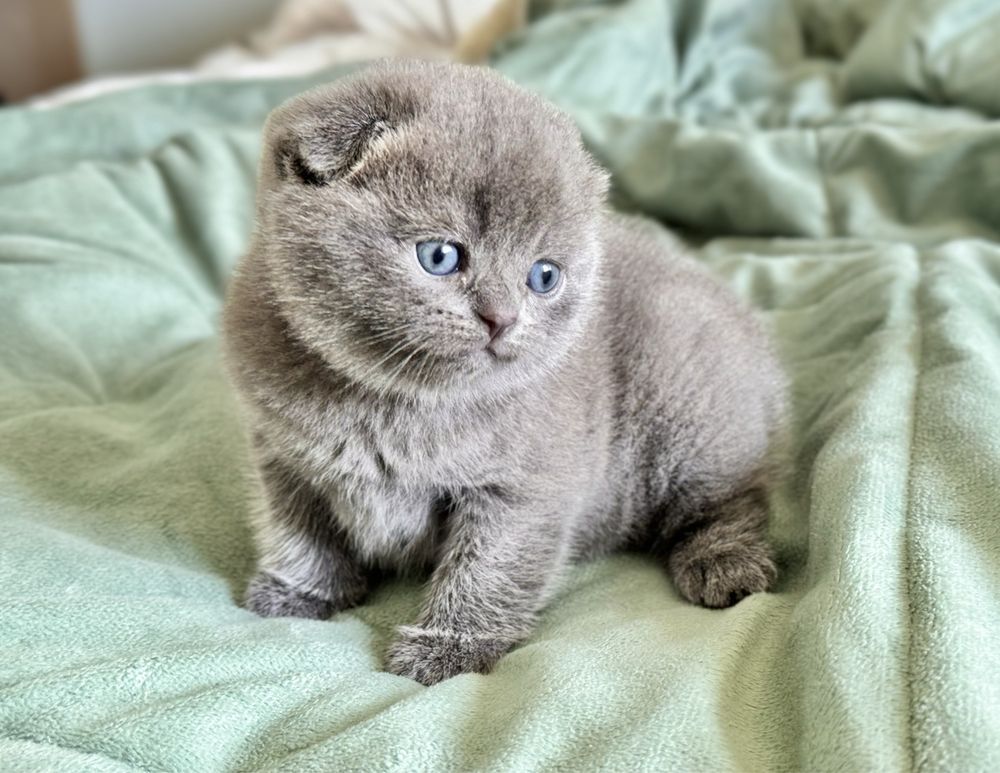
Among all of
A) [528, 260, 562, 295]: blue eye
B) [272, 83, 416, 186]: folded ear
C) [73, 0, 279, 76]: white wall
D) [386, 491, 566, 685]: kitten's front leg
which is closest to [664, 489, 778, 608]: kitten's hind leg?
[386, 491, 566, 685]: kitten's front leg

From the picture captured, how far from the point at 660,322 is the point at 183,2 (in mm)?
3753

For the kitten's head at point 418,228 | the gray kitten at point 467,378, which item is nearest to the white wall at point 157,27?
the gray kitten at point 467,378

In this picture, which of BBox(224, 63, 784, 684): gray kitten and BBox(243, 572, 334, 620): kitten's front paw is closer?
BBox(224, 63, 784, 684): gray kitten

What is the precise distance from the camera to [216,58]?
349cm

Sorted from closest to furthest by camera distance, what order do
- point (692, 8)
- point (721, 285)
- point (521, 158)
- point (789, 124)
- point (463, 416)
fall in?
Result: point (521, 158) < point (463, 416) < point (721, 285) < point (789, 124) < point (692, 8)

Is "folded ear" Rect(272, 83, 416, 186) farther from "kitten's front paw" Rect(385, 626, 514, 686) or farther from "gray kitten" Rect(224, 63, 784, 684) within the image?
"kitten's front paw" Rect(385, 626, 514, 686)

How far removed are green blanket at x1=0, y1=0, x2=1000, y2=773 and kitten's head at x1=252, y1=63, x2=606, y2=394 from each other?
333mm

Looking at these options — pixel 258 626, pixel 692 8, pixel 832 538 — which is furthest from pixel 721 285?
pixel 692 8

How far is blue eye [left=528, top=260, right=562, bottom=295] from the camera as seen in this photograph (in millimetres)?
945

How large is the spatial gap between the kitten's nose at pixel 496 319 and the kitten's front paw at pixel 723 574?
1.44 feet

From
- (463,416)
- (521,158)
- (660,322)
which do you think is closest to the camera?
(521,158)

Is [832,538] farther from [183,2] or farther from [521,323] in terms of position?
[183,2]

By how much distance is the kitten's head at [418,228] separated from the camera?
882 mm

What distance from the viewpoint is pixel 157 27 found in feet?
13.8
